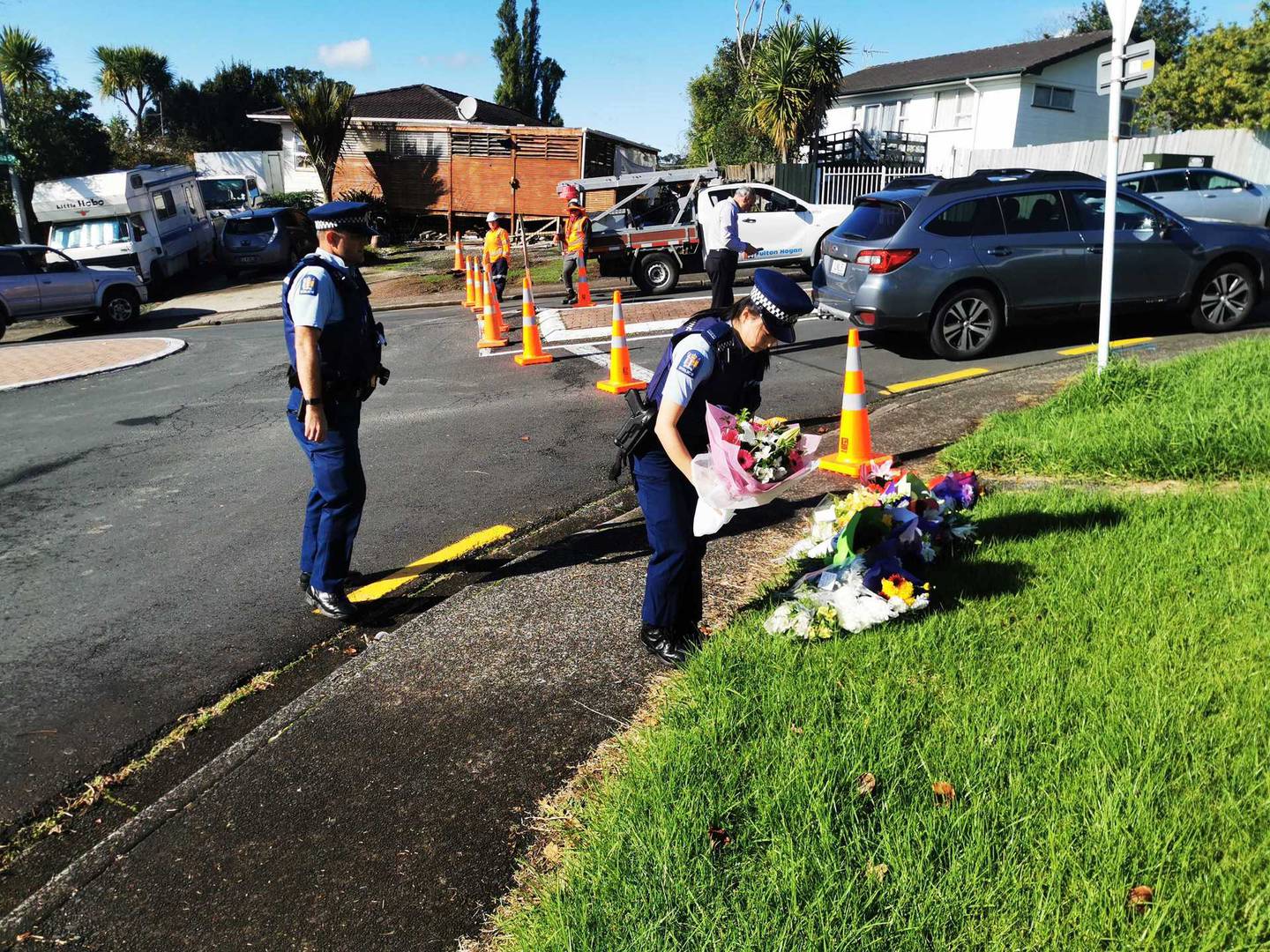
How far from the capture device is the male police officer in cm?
442

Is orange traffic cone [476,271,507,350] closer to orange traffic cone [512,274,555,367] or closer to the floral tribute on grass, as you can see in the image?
orange traffic cone [512,274,555,367]

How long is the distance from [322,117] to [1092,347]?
24.0m

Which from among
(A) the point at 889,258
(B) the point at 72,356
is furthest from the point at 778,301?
(B) the point at 72,356

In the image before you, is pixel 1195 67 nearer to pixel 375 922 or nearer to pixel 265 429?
pixel 265 429

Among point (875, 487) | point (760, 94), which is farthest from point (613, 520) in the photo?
point (760, 94)

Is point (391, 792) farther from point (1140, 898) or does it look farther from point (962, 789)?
point (1140, 898)

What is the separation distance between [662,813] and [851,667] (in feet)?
3.72

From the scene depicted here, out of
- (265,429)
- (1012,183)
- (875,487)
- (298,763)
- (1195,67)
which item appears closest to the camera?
(298,763)

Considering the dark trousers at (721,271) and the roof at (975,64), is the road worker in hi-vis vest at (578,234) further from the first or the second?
the roof at (975,64)

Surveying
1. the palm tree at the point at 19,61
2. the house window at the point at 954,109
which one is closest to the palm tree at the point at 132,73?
the palm tree at the point at 19,61

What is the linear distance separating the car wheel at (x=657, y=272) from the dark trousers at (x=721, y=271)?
4.54m

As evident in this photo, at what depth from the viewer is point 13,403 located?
10.6 metres

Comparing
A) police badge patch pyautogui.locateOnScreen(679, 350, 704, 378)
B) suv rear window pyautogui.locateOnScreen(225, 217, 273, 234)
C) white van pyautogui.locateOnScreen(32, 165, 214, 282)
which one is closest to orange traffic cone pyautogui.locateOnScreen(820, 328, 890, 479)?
police badge patch pyautogui.locateOnScreen(679, 350, 704, 378)

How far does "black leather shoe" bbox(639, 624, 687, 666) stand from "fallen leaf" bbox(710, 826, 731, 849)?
1.28 meters
